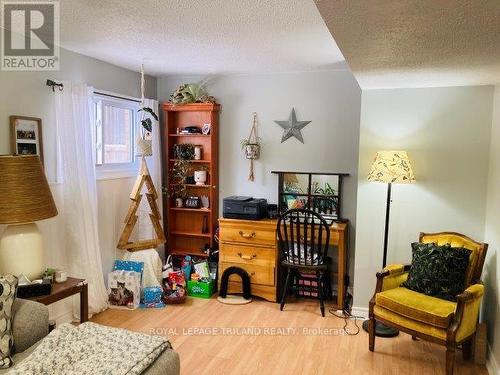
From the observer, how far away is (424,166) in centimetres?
328

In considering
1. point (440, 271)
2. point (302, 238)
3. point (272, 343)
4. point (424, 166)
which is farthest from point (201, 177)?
point (440, 271)

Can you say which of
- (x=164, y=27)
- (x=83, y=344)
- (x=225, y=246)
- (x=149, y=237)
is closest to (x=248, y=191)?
(x=225, y=246)

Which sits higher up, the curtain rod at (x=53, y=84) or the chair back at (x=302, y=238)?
the curtain rod at (x=53, y=84)

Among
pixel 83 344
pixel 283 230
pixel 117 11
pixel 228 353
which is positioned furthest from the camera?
pixel 283 230

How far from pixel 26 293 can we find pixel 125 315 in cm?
127

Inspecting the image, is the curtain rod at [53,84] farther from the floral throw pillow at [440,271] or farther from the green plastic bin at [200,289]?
the floral throw pillow at [440,271]

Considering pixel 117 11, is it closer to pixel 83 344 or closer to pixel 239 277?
pixel 83 344

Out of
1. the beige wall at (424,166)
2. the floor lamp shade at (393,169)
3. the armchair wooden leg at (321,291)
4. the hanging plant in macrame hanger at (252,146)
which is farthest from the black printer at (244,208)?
the floor lamp shade at (393,169)

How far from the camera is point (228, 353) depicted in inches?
114

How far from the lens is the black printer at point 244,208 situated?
12.9ft

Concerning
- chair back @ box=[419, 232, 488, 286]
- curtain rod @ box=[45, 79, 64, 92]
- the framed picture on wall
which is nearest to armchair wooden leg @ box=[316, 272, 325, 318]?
chair back @ box=[419, 232, 488, 286]

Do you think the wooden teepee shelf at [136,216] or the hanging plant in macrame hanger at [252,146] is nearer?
the wooden teepee shelf at [136,216]

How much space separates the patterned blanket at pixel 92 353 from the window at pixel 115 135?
2112mm

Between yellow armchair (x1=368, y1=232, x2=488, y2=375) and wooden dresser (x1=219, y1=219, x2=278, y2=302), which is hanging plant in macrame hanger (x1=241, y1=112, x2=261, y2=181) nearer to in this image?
wooden dresser (x1=219, y1=219, x2=278, y2=302)
